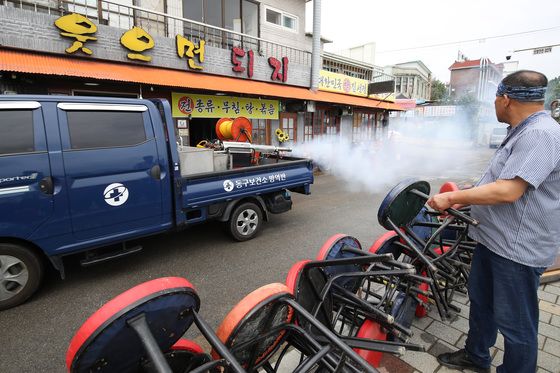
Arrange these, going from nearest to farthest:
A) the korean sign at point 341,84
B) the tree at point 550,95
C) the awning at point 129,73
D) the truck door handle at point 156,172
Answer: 1. the tree at point 550,95
2. the truck door handle at point 156,172
3. the awning at point 129,73
4. the korean sign at point 341,84

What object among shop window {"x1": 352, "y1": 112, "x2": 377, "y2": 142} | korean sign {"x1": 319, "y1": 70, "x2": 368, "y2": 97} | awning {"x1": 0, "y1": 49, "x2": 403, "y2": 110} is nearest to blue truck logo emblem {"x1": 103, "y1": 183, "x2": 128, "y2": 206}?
awning {"x1": 0, "y1": 49, "x2": 403, "y2": 110}

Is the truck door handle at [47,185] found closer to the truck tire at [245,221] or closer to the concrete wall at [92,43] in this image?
the truck tire at [245,221]

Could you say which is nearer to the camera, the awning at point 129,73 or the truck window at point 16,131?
the truck window at point 16,131

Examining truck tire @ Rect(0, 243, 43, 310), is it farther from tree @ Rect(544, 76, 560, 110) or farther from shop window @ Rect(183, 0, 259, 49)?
shop window @ Rect(183, 0, 259, 49)

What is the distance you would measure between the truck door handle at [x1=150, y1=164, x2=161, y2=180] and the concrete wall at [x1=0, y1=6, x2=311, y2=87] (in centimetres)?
518

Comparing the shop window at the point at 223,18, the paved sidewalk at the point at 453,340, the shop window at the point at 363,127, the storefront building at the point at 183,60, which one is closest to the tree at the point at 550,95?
the paved sidewalk at the point at 453,340

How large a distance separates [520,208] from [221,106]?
30.1 feet

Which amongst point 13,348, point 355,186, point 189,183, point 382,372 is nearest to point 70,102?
point 189,183

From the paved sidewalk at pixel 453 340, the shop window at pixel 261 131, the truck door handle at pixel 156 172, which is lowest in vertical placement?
the paved sidewalk at pixel 453 340

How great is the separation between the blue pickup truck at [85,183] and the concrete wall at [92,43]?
4678 millimetres

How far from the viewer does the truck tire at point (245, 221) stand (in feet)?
16.3

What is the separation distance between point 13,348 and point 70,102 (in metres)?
2.49

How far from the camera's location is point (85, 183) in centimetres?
342

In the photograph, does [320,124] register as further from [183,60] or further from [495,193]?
[495,193]
